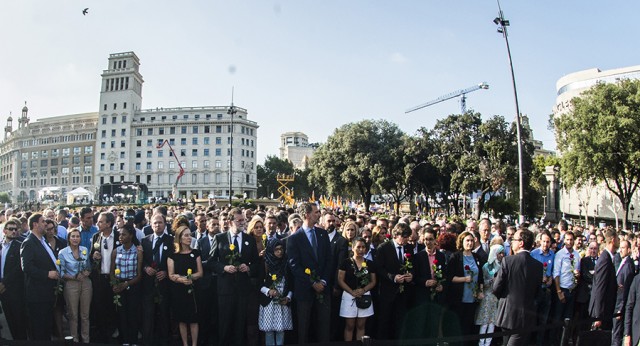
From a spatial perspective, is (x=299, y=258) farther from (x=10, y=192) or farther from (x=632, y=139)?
(x=10, y=192)

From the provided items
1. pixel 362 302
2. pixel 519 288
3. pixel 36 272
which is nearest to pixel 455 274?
pixel 519 288

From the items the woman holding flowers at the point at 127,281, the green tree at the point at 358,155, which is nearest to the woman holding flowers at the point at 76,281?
the woman holding flowers at the point at 127,281

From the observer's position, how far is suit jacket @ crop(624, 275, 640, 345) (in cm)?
654

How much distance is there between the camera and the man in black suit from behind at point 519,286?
5859mm

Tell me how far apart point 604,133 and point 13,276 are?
1103 inches

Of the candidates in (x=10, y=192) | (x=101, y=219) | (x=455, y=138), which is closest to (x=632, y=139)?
(x=455, y=138)

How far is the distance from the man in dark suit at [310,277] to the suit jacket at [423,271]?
1365 millimetres

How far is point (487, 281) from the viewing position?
739 centimetres

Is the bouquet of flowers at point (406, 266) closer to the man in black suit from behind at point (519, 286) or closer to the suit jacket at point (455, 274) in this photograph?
the suit jacket at point (455, 274)

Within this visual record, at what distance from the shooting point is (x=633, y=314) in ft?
21.9

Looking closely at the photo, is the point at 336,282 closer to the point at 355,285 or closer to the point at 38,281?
the point at 355,285

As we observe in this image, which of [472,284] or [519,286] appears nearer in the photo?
[519,286]

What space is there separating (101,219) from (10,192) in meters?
145

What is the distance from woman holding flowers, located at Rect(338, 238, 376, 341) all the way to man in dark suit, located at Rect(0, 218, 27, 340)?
4.68 m
